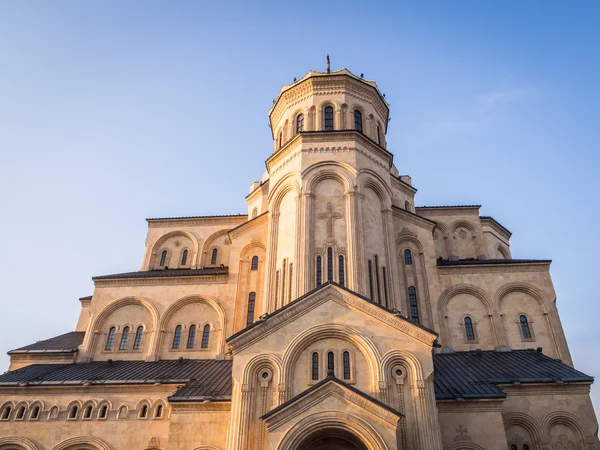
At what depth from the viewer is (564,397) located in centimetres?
2200

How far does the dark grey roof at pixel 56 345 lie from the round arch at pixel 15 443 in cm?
610

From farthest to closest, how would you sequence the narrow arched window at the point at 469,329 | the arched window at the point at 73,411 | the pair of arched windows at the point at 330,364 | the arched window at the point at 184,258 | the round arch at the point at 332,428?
1. the arched window at the point at 184,258
2. the narrow arched window at the point at 469,329
3. the arched window at the point at 73,411
4. the pair of arched windows at the point at 330,364
5. the round arch at the point at 332,428

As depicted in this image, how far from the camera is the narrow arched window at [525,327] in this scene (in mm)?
27109

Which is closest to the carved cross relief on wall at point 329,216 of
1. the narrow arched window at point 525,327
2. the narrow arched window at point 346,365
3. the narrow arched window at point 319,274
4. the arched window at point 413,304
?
the narrow arched window at point 319,274

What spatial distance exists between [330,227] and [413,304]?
748cm

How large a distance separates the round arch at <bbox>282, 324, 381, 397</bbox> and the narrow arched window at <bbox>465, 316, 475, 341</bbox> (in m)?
11.6

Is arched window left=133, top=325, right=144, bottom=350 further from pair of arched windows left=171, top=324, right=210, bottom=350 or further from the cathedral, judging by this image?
pair of arched windows left=171, top=324, right=210, bottom=350

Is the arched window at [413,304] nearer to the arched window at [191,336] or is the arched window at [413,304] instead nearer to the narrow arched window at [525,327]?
the narrow arched window at [525,327]

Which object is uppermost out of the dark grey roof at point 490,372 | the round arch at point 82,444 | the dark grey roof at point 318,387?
the dark grey roof at point 490,372

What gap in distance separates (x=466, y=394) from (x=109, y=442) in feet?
55.1

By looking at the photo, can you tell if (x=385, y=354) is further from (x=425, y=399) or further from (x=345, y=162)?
(x=345, y=162)

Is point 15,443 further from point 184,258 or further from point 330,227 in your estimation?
point 330,227

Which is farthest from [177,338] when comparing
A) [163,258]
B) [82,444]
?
[163,258]

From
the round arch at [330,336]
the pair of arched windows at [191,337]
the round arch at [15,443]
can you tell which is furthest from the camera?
the pair of arched windows at [191,337]
